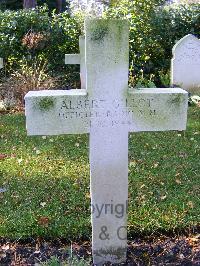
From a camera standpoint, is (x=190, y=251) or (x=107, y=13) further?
(x=107, y=13)

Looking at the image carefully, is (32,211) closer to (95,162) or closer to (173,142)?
(95,162)

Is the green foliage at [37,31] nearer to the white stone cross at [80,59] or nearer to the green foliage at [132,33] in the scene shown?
the green foliage at [132,33]

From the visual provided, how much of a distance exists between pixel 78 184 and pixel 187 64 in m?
6.28

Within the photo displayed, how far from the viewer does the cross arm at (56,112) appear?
108 inches

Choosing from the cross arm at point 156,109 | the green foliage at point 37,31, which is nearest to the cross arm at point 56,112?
the cross arm at point 156,109

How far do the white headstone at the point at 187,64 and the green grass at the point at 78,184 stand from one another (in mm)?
3723

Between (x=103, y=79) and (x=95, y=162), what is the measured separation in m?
0.57

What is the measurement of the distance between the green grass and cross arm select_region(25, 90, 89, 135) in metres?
1.08

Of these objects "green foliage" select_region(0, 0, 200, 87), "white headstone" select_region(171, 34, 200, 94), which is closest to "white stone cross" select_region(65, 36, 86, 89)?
"green foliage" select_region(0, 0, 200, 87)

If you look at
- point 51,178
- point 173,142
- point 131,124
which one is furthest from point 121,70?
point 173,142

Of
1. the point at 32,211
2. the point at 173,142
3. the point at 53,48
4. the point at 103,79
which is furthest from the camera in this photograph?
the point at 53,48

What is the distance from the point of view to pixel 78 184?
14.6ft

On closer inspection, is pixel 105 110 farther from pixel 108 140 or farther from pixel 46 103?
pixel 46 103

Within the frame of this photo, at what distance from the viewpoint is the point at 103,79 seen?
264 centimetres
